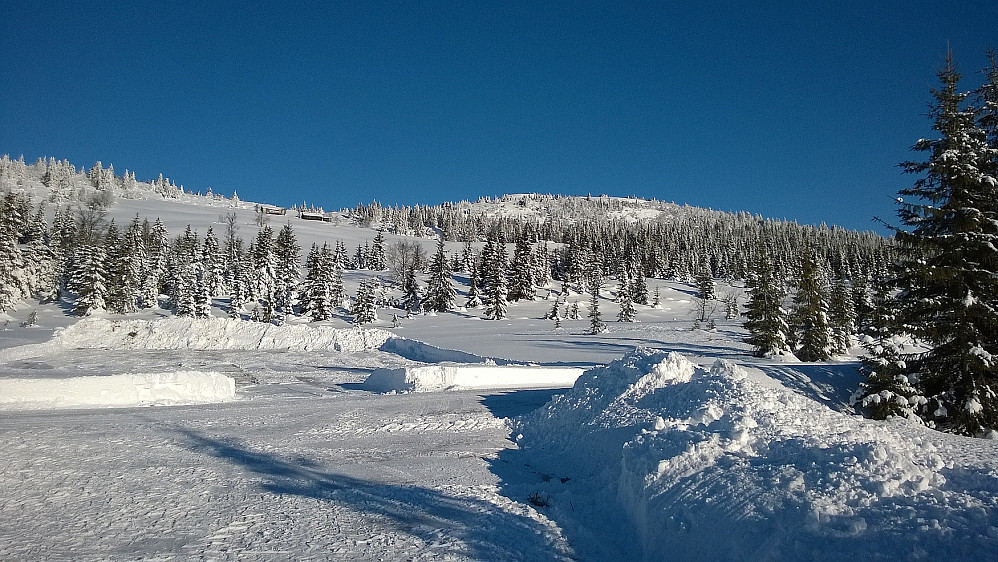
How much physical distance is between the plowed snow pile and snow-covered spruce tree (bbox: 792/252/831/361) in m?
23.6

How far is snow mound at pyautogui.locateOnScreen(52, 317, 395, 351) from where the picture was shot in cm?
3061

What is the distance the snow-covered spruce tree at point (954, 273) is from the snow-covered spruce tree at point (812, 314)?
16745 millimetres

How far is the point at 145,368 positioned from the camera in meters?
22.6

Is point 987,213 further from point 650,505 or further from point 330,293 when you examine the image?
point 330,293

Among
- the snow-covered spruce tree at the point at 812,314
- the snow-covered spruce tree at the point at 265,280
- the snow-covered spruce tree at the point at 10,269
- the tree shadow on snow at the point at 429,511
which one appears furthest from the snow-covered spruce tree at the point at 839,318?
the snow-covered spruce tree at the point at 10,269

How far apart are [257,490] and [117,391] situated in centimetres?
1096

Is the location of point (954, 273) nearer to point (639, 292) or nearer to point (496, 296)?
point (496, 296)

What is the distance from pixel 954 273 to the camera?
1269 cm

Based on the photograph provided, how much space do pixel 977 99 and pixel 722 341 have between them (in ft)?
92.6

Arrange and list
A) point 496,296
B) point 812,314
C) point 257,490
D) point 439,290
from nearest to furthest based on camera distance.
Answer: point 257,490 < point 812,314 < point 496,296 < point 439,290

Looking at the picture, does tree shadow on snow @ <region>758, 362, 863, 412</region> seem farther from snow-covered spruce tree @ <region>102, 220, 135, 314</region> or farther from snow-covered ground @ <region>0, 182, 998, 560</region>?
snow-covered spruce tree @ <region>102, 220, 135, 314</region>

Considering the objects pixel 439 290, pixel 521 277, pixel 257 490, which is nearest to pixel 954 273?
pixel 257 490

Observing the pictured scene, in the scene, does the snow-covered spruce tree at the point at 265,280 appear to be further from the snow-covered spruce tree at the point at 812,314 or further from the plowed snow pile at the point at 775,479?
the plowed snow pile at the point at 775,479

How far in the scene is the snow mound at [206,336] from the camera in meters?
30.6
